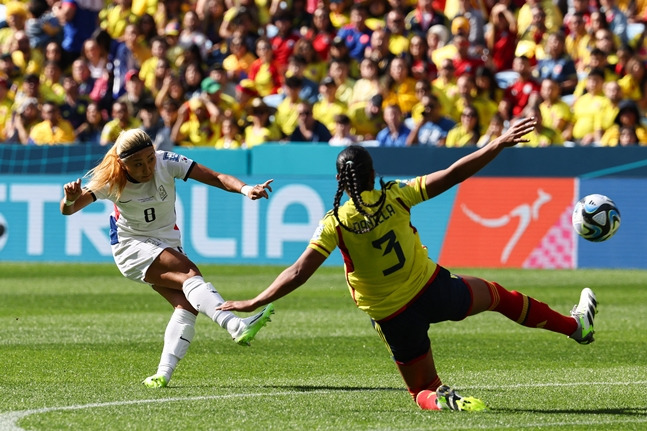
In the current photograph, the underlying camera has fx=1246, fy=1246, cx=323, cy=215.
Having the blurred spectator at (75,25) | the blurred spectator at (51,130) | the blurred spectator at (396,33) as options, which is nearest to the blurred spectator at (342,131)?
the blurred spectator at (396,33)

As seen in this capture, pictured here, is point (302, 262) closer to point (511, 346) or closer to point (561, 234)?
point (511, 346)

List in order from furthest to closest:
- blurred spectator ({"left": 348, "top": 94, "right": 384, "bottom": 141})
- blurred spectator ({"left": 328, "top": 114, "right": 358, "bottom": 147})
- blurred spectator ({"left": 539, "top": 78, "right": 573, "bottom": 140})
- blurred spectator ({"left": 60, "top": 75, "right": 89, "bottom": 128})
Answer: blurred spectator ({"left": 60, "top": 75, "right": 89, "bottom": 128}), blurred spectator ({"left": 348, "top": 94, "right": 384, "bottom": 141}), blurred spectator ({"left": 328, "top": 114, "right": 358, "bottom": 147}), blurred spectator ({"left": 539, "top": 78, "right": 573, "bottom": 140})

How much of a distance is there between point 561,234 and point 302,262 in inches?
461

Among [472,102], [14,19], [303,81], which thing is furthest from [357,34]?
[14,19]

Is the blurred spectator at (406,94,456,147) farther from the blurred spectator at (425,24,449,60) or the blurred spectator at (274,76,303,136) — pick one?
the blurred spectator at (425,24,449,60)

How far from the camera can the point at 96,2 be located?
2458cm

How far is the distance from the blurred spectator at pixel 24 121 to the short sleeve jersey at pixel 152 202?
1336 cm

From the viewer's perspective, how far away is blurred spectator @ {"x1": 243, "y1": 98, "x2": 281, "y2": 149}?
19953 millimetres

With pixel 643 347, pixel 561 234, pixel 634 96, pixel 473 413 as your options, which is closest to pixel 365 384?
pixel 473 413

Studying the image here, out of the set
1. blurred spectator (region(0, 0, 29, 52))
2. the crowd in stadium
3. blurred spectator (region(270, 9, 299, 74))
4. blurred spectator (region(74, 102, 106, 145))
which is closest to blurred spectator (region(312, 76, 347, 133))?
the crowd in stadium

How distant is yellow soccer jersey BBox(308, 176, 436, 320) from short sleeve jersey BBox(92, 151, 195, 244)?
177 centimetres

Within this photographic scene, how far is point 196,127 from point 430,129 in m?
4.13

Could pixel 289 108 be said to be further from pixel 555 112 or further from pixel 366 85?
pixel 555 112

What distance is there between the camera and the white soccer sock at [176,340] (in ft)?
27.1
